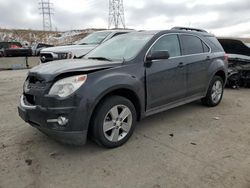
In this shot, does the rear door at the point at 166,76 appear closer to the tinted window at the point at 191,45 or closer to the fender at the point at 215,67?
the tinted window at the point at 191,45

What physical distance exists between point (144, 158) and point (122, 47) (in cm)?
206

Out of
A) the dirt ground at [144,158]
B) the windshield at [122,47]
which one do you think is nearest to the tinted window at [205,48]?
the dirt ground at [144,158]

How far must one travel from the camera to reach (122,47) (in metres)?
4.86

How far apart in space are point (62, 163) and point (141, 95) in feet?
5.14

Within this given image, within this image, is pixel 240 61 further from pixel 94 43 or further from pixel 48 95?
pixel 48 95

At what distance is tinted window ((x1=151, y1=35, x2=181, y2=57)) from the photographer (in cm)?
477

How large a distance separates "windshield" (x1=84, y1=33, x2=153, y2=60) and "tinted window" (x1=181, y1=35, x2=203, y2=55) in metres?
0.92

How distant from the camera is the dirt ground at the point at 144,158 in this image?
3191 millimetres

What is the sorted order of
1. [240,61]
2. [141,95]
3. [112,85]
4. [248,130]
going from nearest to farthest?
1. [112,85]
2. [141,95]
3. [248,130]
4. [240,61]

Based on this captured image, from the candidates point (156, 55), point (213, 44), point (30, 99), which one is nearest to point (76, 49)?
point (213, 44)

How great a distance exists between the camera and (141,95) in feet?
14.2

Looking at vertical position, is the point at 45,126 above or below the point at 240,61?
below

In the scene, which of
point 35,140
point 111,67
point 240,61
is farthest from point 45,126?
point 240,61

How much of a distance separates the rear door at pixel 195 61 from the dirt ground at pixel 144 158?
68 centimetres
